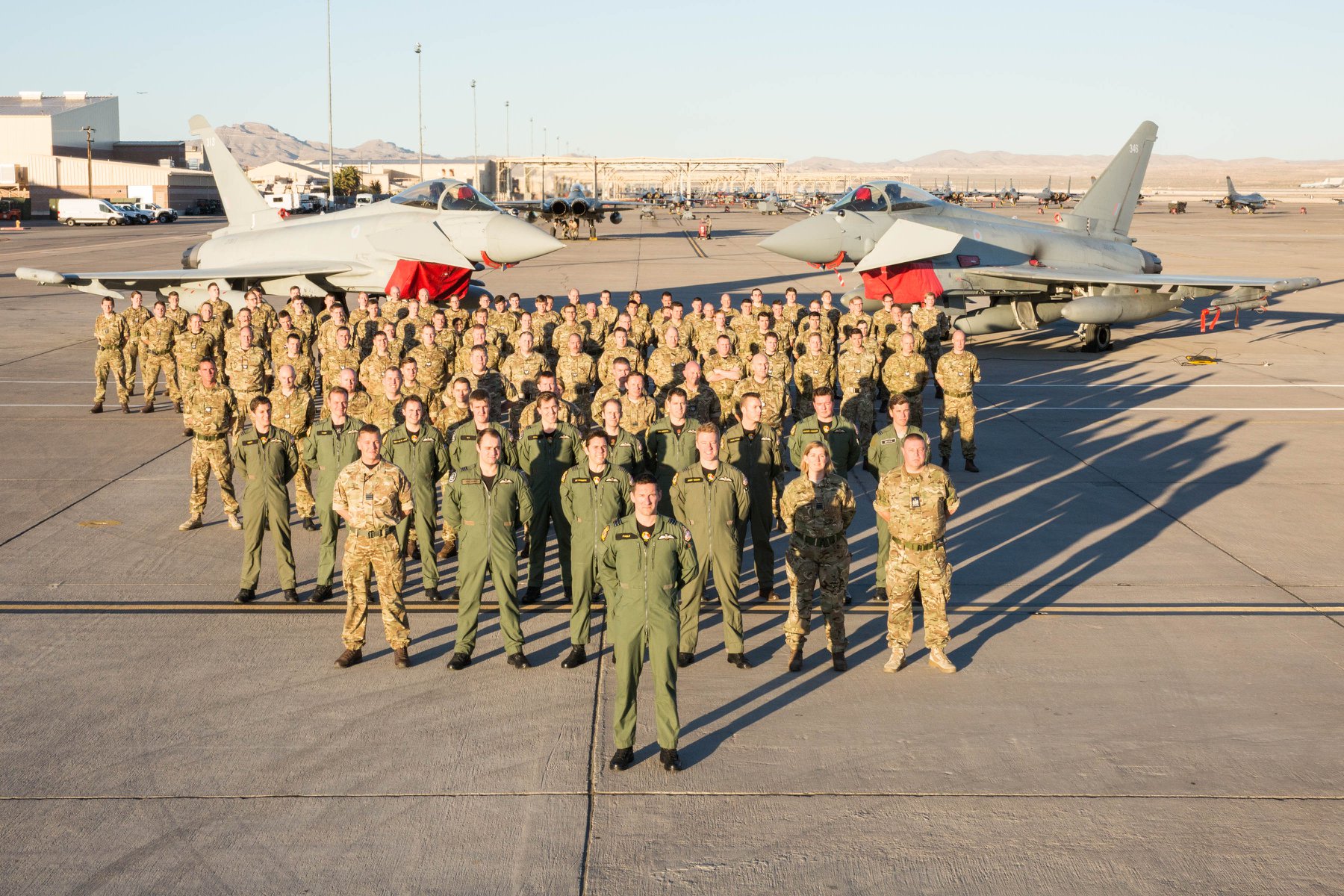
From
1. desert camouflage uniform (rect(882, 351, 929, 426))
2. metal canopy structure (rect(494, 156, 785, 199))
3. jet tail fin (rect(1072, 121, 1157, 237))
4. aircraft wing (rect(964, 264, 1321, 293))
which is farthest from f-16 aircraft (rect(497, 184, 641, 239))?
metal canopy structure (rect(494, 156, 785, 199))

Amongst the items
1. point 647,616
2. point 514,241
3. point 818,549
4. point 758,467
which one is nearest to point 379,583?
point 647,616

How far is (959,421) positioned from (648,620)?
23.6ft

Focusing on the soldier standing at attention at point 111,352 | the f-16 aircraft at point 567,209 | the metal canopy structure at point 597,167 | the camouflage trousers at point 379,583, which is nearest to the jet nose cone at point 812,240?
the soldier standing at attention at point 111,352

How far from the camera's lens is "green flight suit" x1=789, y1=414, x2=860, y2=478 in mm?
Answer: 8883

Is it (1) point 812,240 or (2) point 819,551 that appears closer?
(2) point 819,551

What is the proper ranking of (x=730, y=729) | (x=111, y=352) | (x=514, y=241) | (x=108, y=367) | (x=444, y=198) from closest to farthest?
(x=730, y=729) → (x=111, y=352) → (x=108, y=367) → (x=514, y=241) → (x=444, y=198)

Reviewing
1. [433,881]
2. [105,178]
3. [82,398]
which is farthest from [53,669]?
[105,178]

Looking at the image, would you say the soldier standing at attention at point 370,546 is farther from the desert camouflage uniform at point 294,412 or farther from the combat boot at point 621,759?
the desert camouflage uniform at point 294,412

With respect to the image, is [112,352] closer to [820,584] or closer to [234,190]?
[234,190]

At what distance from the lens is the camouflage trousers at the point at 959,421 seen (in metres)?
12.2

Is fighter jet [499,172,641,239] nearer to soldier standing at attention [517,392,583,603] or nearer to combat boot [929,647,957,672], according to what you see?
soldier standing at attention [517,392,583,603]

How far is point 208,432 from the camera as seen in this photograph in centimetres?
1015

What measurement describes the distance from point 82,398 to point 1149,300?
18.3 m

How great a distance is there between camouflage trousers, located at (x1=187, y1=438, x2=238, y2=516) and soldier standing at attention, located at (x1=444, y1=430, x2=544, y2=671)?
146 inches
